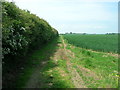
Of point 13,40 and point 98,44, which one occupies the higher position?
point 13,40

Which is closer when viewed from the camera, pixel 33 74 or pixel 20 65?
pixel 33 74

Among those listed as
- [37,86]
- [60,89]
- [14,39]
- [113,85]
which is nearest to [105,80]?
[113,85]

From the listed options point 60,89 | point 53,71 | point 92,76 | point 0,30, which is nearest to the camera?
point 0,30

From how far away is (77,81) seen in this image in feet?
35.3

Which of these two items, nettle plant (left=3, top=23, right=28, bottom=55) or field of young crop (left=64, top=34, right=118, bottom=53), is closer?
nettle plant (left=3, top=23, right=28, bottom=55)

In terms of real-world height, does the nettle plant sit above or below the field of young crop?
above

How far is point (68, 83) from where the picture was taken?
10.3 meters

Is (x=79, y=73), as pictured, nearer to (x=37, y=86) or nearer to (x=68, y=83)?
(x=68, y=83)

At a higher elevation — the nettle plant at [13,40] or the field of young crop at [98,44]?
the nettle plant at [13,40]

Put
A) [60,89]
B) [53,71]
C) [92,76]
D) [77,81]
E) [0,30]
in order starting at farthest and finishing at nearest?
[53,71] → [92,76] → [77,81] → [60,89] → [0,30]

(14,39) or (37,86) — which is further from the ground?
(14,39)

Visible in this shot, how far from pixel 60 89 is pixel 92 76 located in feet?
10.7

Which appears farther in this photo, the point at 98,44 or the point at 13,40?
the point at 98,44

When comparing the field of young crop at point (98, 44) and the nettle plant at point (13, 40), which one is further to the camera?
the field of young crop at point (98, 44)
